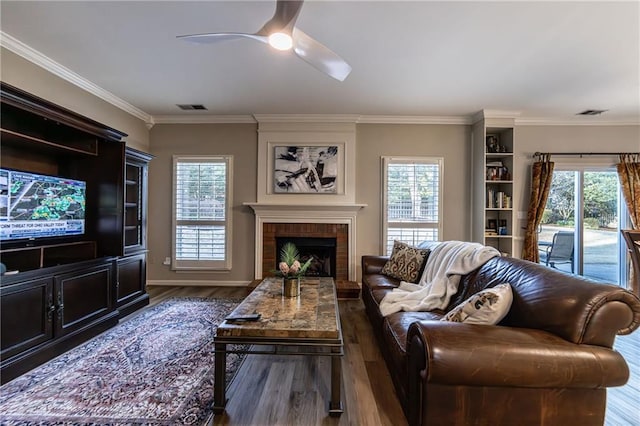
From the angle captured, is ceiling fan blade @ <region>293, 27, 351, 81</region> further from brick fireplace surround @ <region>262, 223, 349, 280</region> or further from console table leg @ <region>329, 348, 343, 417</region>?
brick fireplace surround @ <region>262, 223, 349, 280</region>

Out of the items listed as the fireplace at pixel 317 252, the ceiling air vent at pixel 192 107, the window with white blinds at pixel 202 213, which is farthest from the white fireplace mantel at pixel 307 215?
the ceiling air vent at pixel 192 107

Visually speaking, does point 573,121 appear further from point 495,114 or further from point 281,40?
point 281,40

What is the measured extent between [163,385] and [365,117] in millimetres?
4218

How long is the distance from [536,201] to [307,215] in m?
3.54

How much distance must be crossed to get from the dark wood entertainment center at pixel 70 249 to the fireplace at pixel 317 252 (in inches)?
82.0

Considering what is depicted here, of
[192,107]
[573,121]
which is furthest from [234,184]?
[573,121]

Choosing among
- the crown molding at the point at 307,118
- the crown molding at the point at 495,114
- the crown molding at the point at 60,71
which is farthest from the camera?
the crown molding at the point at 307,118

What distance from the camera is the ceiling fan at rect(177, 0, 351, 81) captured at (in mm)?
1789

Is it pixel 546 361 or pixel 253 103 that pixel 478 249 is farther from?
pixel 253 103

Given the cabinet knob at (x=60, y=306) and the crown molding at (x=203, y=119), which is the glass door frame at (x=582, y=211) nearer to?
the crown molding at (x=203, y=119)

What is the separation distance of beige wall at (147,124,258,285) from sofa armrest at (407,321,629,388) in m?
3.86

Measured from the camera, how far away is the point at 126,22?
8.00 feet

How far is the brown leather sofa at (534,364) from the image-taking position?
138cm

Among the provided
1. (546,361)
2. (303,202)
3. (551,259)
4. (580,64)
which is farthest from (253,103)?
(551,259)
